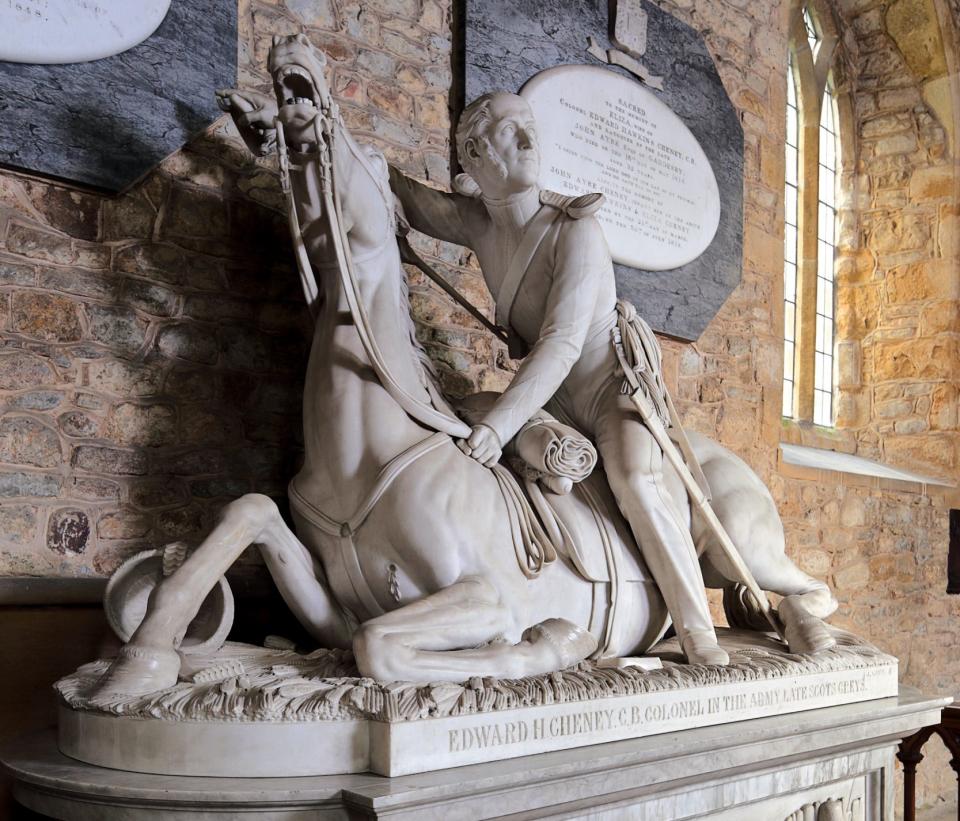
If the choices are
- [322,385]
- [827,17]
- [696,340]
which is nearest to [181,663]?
[322,385]

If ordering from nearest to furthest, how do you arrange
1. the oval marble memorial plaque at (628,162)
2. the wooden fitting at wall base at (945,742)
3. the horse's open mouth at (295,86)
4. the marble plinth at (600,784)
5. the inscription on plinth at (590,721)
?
1. the marble plinth at (600,784)
2. the inscription on plinth at (590,721)
3. the horse's open mouth at (295,86)
4. the wooden fitting at wall base at (945,742)
5. the oval marble memorial plaque at (628,162)

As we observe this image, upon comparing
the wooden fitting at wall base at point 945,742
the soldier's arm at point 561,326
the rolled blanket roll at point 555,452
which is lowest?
the wooden fitting at wall base at point 945,742

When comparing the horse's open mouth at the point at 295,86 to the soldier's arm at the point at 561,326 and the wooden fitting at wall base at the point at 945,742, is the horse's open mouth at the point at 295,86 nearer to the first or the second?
the soldier's arm at the point at 561,326

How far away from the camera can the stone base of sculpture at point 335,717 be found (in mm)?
2018

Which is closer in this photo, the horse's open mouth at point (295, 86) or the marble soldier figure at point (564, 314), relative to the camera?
the horse's open mouth at point (295, 86)

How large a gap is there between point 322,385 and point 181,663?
0.73 m

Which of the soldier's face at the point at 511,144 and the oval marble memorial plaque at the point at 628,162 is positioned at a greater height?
the oval marble memorial plaque at the point at 628,162

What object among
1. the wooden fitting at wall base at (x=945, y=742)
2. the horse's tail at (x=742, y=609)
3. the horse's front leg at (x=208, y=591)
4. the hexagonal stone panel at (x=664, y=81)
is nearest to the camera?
the horse's front leg at (x=208, y=591)

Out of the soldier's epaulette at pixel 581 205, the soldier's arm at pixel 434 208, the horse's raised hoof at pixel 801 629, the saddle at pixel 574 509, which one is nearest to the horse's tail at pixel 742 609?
the horse's raised hoof at pixel 801 629

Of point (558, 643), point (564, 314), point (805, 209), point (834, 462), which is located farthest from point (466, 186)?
point (805, 209)

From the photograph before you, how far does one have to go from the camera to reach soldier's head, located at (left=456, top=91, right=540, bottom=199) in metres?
2.89

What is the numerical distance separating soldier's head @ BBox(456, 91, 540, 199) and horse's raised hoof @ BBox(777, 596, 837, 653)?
1.47 metres

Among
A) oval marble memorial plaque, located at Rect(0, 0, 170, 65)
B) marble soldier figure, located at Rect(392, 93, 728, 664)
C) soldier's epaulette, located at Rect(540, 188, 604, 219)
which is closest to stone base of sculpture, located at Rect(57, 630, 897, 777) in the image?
marble soldier figure, located at Rect(392, 93, 728, 664)

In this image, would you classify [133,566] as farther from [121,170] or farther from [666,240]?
[666,240]
